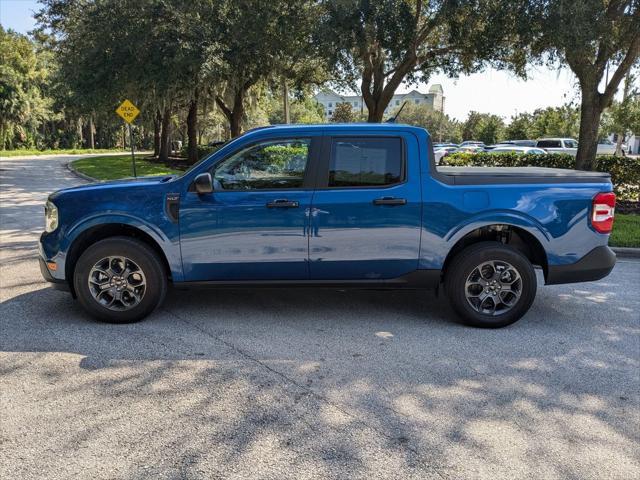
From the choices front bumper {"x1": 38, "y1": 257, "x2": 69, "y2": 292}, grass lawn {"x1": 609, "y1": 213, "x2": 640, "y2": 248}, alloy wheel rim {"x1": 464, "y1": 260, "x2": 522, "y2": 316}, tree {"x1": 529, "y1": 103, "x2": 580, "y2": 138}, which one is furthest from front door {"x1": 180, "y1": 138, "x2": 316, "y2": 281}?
tree {"x1": 529, "y1": 103, "x2": 580, "y2": 138}

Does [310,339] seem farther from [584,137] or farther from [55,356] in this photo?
[584,137]

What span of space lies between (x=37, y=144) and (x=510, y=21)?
7203 centimetres

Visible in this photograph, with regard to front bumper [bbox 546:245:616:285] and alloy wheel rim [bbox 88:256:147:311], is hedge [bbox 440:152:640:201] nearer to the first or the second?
front bumper [bbox 546:245:616:285]

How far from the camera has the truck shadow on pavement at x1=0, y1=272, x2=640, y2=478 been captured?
9.30ft

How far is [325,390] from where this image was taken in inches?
141

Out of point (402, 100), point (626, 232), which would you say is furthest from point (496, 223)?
point (402, 100)

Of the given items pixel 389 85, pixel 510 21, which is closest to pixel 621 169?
pixel 510 21

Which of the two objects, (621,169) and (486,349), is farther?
(621,169)

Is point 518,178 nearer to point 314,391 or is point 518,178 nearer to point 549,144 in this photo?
point 314,391

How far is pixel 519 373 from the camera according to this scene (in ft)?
12.9

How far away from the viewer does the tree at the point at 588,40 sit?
1152 centimetres

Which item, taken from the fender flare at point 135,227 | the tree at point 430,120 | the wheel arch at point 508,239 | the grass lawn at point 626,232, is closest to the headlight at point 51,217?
the fender flare at point 135,227

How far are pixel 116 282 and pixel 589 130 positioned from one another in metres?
13.7

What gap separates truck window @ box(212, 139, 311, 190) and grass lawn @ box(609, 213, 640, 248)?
6.81 metres
